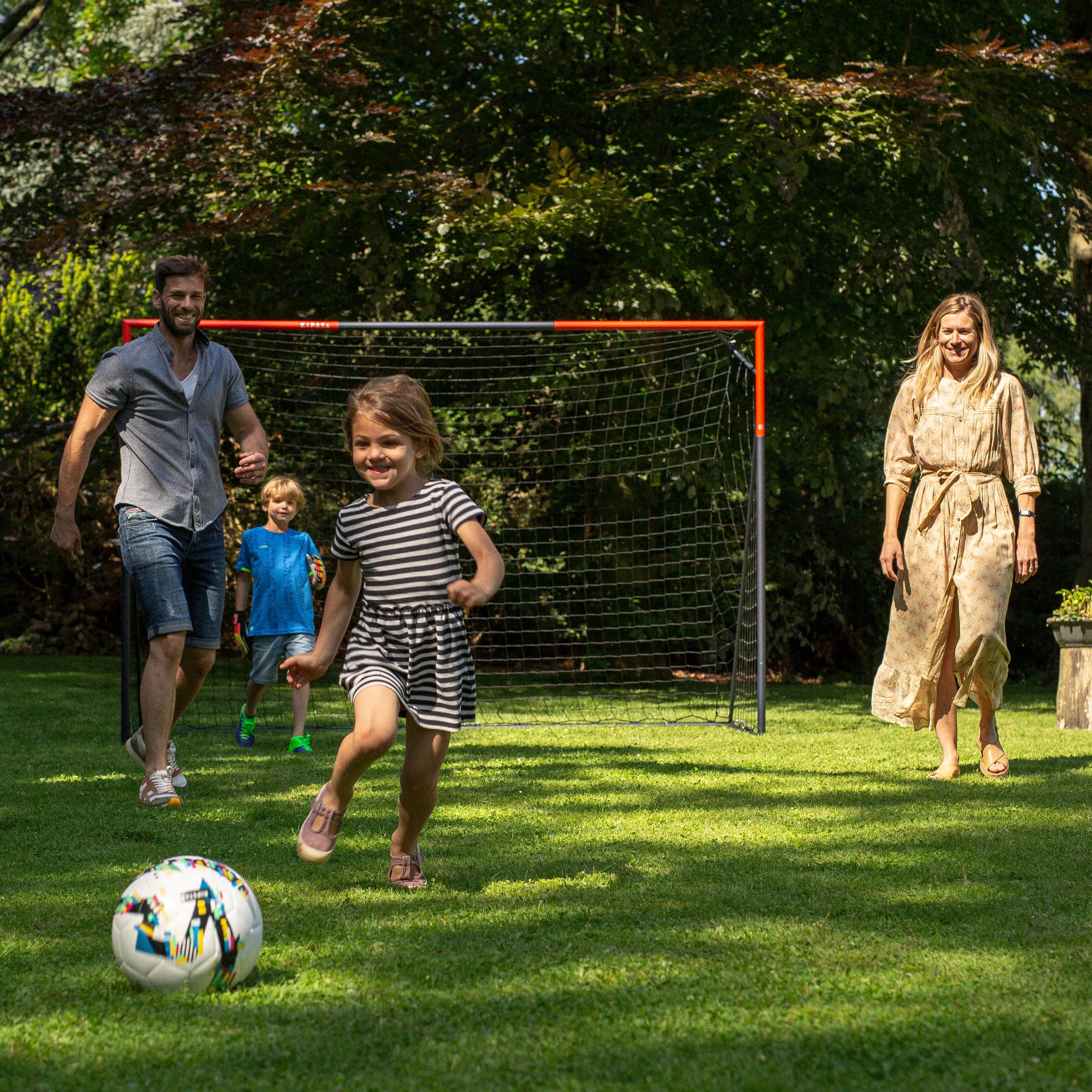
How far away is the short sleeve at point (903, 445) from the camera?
5996mm

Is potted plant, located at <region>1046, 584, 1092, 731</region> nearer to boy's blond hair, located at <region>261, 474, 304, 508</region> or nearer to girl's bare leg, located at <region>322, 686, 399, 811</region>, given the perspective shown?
boy's blond hair, located at <region>261, 474, 304, 508</region>

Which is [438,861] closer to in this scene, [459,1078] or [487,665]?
[459,1078]

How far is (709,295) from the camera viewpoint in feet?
36.0

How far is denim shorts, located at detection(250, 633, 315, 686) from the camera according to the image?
748cm

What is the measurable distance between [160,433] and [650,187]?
24.2 feet

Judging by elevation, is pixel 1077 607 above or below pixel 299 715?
above

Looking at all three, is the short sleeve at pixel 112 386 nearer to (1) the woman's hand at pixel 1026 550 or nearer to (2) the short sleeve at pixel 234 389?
(2) the short sleeve at pixel 234 389

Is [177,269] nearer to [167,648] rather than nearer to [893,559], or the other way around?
[167,648]

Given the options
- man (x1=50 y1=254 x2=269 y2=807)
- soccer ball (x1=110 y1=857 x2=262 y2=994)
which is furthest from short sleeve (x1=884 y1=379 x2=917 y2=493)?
soccer ball (x1=110 y1=857 x2=262 y2=994)

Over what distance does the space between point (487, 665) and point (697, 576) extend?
109 inches

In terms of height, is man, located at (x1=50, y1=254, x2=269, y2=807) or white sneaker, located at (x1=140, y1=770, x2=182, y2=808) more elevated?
man, located at (x1=50, y1=254, x2=269, y2=807)

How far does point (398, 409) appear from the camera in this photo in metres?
3.71

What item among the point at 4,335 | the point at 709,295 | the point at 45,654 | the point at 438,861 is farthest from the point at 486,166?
the point at 438,861

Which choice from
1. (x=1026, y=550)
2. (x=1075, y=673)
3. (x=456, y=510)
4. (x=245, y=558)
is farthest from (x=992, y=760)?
(x=245, y=558)
